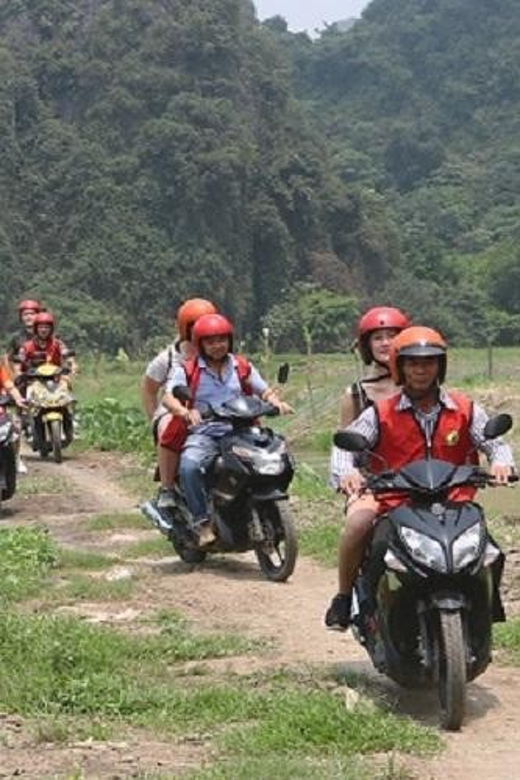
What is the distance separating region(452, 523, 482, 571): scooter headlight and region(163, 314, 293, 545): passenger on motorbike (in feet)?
11.3

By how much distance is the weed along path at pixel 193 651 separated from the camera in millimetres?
4520

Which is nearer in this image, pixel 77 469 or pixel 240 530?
pixel 240 530

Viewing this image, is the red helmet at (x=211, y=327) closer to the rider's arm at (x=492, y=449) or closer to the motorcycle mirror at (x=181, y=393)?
the motorcycle mirror at (x=181, y=393)

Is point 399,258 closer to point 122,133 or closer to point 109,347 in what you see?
point 122,133

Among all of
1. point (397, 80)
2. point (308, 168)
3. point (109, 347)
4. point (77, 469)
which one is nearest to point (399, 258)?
point (308, 168)

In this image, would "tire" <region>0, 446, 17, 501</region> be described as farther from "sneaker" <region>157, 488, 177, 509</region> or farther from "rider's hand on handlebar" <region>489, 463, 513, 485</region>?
"rider's hand on handlebar" <region>489, 463, 513, 485</region>

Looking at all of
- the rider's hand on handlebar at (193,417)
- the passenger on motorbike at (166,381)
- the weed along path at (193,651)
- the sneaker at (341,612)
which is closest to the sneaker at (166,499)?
the passenger on motorbike at (166,381)

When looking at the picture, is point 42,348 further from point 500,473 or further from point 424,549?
point 424,549

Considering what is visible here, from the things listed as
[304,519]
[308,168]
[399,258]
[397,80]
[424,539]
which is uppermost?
[397,80]

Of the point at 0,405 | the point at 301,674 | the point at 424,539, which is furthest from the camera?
the point at 0,405

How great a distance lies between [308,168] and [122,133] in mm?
8861

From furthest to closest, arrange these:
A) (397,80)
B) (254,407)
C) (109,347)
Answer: (397,80) < (109,347) < (254,407)

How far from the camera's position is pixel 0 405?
10242mm

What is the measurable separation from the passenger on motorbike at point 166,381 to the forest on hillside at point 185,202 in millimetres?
39743
